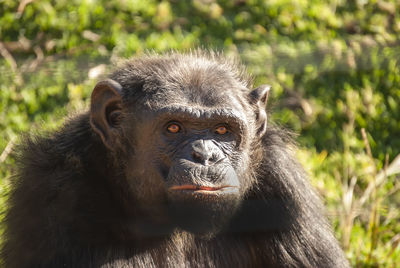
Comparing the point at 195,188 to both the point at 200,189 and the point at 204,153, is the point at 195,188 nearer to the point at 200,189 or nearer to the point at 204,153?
the point at 200,189

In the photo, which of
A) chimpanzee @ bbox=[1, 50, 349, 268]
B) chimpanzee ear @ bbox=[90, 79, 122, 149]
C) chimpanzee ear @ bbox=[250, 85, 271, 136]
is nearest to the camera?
chimpanzee @ bbox=[1, 50, 349, 268]

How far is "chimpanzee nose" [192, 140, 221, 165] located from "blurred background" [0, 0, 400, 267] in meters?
3.06

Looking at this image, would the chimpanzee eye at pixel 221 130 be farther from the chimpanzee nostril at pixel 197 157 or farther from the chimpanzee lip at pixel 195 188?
the chimpanzee lip at pixel 195 188

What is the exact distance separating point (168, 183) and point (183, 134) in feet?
1.26

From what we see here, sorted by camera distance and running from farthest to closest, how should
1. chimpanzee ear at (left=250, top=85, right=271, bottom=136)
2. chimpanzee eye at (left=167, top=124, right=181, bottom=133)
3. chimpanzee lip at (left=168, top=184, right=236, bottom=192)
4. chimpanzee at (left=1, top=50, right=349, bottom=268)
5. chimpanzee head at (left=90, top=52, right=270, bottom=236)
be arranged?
chimpanzee ear at (left=250, top=85, right=271, bottom=136) → chimpanzee eye at (left=167, top=124, right=181, bottom=133) → chimpanzee at (left=1, top=50, right=349, bottom=268) → chimpanzee head at (left=90, top=52, right=270, bottom=236) → chimpanzee lip at (left=168, top=184, right=236, bottom=192)

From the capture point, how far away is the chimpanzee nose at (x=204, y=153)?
13.6 feet

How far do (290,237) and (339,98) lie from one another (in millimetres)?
3997

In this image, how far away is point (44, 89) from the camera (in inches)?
311

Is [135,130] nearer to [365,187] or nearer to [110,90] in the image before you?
[110,90]

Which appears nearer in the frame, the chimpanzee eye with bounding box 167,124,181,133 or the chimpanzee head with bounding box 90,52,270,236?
the chimpanzee head with bounding box 90,52,270,236

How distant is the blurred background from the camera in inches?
296

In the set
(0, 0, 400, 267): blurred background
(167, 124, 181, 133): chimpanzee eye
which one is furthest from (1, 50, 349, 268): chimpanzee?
(0, 0, 400, 267): blurred background

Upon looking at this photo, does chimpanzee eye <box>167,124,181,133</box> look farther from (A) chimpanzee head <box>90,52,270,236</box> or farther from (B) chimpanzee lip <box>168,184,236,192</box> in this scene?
(B) chimpanzee lip <box>168,184,236,192</box>

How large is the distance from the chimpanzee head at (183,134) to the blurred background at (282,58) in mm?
2376
